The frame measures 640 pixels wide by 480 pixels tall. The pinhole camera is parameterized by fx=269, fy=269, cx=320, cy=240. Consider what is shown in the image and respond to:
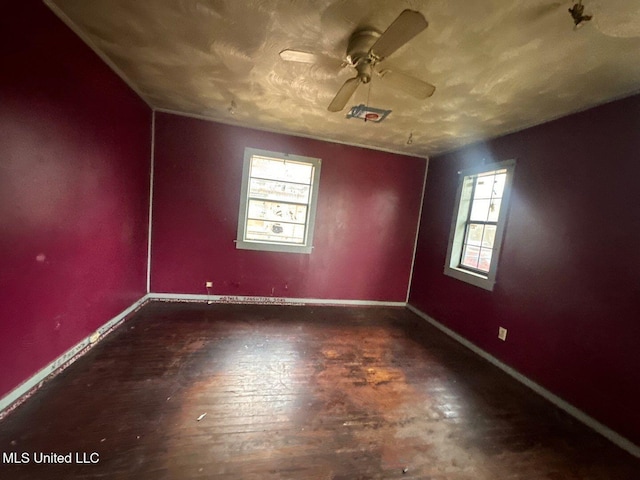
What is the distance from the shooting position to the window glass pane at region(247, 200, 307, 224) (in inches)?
154

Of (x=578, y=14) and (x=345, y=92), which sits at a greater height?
(x=578, y=14)

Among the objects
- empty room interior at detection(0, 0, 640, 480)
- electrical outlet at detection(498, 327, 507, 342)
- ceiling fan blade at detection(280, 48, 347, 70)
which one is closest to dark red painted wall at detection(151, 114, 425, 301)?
empty room interior at detection(0, 0, 640, 480)

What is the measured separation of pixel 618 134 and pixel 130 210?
452 cm

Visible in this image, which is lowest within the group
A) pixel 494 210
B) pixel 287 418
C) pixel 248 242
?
pixel 287 418

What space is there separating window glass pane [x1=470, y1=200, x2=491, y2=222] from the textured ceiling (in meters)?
0.88

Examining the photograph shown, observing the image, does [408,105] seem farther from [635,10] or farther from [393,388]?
[393,388]

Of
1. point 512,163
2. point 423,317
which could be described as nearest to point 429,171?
point 512,163

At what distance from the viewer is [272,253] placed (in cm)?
398

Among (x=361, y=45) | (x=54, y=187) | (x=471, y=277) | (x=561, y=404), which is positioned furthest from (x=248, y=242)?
(x=561, y=404)

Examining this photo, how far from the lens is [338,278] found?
4.28m

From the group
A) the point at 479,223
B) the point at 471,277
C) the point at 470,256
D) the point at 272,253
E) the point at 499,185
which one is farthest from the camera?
the point at 272,253

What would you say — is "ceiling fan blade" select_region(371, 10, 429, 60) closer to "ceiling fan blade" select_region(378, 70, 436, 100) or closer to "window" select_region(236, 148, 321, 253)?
"ceiling fan blade" select_region(378, 70, 436, 100)

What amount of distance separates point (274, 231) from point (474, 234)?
2.74 m

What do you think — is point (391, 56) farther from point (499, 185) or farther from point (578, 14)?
point (499, 185)
